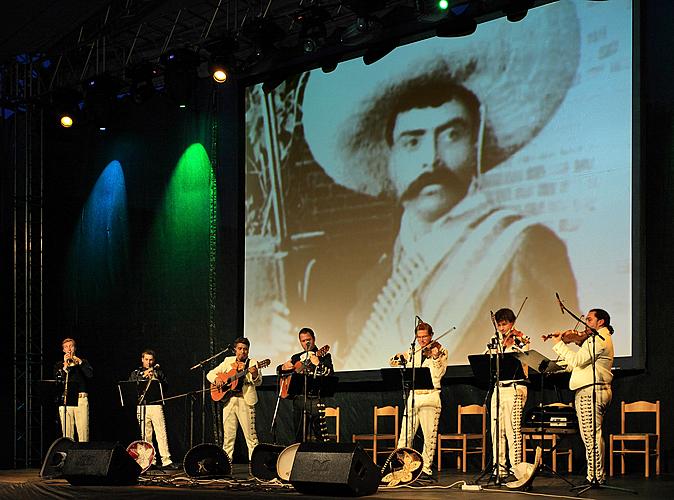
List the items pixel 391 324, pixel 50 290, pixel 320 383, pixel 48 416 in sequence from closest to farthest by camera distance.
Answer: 1. pixel 320 383
2. pixel 391 324
3. pixel 48 416
4. pixel 50 290

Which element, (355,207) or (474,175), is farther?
(355,207)

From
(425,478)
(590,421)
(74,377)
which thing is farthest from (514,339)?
(74,377)

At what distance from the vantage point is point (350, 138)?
1146cm

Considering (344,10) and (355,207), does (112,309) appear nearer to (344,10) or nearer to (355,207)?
(355,207)

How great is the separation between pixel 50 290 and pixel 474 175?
682 centimetres

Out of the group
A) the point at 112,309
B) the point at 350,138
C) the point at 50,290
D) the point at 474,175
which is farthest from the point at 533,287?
the point at 50,290

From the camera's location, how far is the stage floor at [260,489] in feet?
23.5

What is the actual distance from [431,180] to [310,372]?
2.66 meters

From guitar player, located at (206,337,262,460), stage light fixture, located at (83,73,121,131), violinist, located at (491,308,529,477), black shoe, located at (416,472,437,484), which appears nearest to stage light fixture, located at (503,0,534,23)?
violinist, located at (491,308,529,477)

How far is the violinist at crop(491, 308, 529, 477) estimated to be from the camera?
795 centimetres

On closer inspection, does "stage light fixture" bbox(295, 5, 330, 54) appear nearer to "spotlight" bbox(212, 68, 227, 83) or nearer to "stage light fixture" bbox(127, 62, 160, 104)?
"spotlight" bbox(212, 68, 227, 83)

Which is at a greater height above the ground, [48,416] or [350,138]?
[350,138]

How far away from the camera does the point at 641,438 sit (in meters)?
8.56

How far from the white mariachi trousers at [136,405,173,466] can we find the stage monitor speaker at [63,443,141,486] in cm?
231
